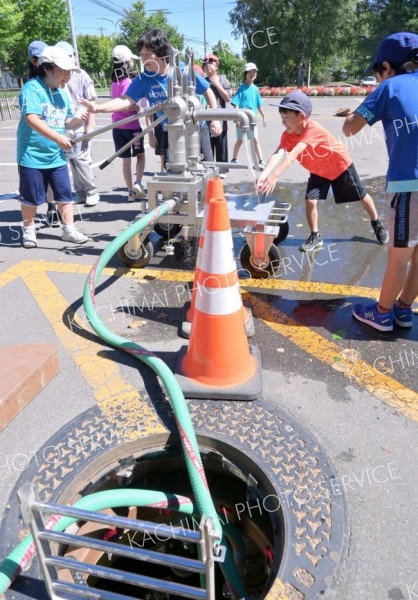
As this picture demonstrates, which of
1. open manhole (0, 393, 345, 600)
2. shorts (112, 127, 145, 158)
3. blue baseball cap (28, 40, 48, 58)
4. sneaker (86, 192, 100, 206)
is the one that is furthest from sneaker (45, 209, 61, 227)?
open manhole (0, 393, 345, 600)

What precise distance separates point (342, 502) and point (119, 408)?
120 cm

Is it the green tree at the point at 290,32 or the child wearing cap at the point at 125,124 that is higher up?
the green tree at the point at 290,32

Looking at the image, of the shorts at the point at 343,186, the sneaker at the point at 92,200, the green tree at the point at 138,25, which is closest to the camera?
the shorts at the point at 343,186

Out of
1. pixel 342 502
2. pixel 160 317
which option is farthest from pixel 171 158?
pixel 342 502

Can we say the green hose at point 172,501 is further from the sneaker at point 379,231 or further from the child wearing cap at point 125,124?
the child wearing cap at point 125,124

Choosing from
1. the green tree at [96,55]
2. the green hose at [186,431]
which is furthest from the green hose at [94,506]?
the green tree at [96,55]

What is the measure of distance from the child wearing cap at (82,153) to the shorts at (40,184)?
3.83ft

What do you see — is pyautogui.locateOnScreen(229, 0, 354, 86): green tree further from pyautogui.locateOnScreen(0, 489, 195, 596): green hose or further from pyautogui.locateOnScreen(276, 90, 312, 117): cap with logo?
pyautogui.locateOnScreen(0, 489, 195, 596): green hose

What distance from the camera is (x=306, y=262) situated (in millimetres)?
4477

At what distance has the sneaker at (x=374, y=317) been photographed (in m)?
3.23

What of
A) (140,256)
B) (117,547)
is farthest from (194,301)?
(117,547)

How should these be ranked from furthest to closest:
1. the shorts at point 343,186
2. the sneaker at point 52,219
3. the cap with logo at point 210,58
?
the cap with logo at point 210,58, the sneaker at point 52,219, the shorts at point 343,186

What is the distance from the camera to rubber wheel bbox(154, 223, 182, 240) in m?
4.99

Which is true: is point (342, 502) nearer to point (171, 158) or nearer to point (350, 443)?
point (350, 443)
